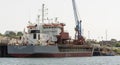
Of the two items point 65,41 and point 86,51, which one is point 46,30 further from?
point 86,51

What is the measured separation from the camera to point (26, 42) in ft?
393

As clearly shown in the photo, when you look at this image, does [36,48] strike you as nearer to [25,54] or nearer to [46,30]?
[25,54]

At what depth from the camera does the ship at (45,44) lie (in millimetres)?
113812

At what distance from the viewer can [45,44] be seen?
11638 centimetres

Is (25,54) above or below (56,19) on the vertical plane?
below

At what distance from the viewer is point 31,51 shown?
11294 cm

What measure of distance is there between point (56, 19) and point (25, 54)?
16218 millimetres

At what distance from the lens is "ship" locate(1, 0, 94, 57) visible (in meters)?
114

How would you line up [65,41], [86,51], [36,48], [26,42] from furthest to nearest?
[86,51] → [65,41] → [26,42] → [36,48]

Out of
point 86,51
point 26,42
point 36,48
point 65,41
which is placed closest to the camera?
point 36,48

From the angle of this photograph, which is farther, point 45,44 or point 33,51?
point 45,44

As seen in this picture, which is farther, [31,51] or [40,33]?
[40,33]

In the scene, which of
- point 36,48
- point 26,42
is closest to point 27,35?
point 26,42

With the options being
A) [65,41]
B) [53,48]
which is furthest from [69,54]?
[53,48]
